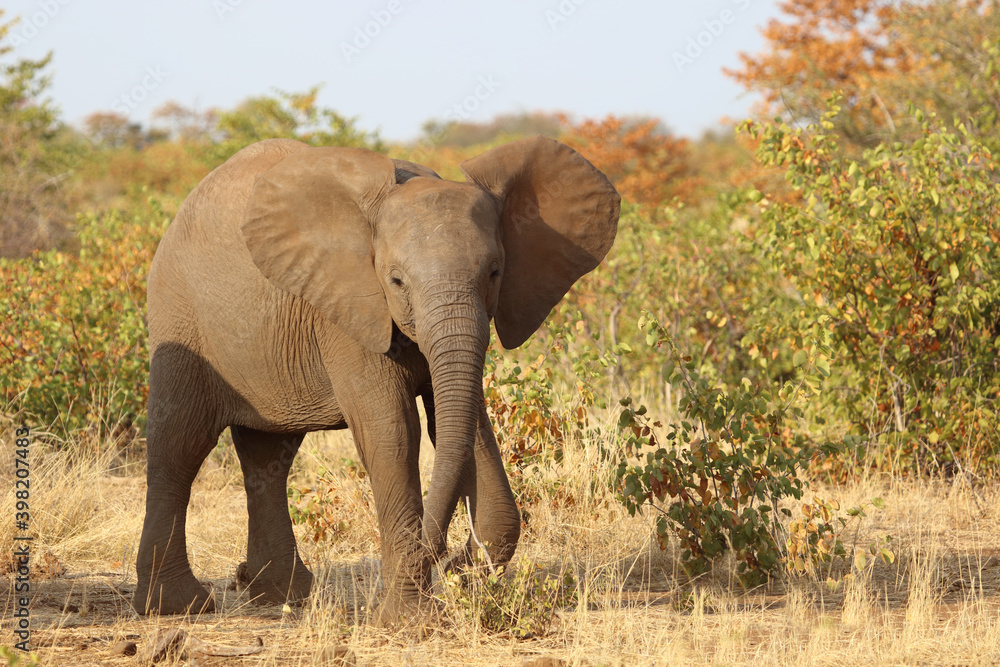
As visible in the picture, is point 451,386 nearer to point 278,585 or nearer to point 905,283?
point 278,585

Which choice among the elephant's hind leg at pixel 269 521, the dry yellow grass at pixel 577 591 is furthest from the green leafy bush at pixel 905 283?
the elephant's hind leg at pixel 269 521

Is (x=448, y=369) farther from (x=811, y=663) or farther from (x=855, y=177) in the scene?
(x=855, y=177)

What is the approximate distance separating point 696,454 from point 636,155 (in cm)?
2266

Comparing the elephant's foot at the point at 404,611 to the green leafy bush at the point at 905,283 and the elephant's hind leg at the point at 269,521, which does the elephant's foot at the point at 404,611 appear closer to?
the elephant's hind leg at the point at 269,521

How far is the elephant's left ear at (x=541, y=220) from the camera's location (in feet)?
17.4

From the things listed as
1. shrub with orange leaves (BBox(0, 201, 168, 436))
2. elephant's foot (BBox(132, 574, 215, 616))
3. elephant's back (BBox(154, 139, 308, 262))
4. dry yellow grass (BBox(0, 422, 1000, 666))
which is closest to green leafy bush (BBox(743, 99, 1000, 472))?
dry yellow grass (BBox(0, 422, 1000, 666))

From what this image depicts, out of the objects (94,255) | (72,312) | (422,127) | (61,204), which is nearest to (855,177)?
(72,312)

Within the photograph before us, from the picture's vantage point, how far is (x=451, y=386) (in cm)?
461

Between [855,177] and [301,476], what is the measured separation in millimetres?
4922

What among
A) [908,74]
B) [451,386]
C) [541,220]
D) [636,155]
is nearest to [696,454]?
[541,220]

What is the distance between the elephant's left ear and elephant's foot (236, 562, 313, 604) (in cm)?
198

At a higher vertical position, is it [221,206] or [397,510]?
[221,206]

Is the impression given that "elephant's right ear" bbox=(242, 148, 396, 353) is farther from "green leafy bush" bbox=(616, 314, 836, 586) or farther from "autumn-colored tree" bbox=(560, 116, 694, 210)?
"autumn-colored tree" bbox=(560, 116, 694, 210)

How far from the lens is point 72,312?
9.44 metres
